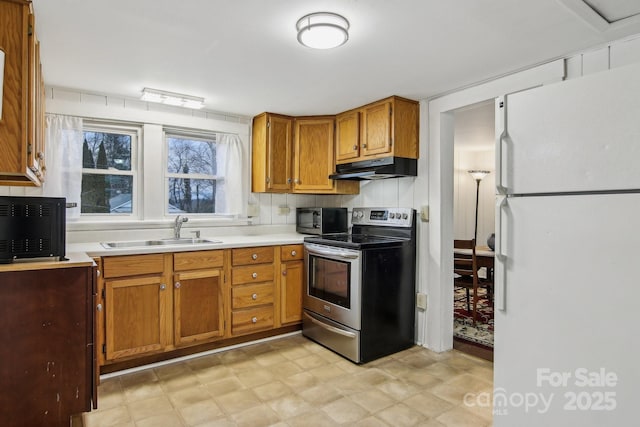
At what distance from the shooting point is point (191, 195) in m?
3.50

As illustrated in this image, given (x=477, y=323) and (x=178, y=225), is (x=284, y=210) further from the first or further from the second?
(x=477, y=323)

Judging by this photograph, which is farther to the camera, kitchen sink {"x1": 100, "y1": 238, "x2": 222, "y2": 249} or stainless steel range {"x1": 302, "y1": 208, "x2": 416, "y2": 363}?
kitchen sink {"x1": 100, "y1": 238, "x2": 222, "y2": 249}

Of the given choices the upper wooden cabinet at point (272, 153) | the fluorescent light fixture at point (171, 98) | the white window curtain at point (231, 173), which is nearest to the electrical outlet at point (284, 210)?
the upper wooden cabinet at point (272, 153)

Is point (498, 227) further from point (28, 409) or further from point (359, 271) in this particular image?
point (28, 409)

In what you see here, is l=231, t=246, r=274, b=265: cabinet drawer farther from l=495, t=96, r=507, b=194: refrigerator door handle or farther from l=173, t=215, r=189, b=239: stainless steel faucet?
l=495, t=96, r=507, b=194: refrigerator door handle

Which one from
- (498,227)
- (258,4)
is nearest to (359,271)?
(498,227)

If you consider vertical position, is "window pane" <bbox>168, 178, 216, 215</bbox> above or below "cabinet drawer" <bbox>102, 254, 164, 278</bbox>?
above

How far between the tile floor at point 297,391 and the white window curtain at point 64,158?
4.70 ft

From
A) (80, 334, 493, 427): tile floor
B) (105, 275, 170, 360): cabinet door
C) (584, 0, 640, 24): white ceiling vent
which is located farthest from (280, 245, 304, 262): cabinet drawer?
(584, 0, 640, 24): white ceiling vent

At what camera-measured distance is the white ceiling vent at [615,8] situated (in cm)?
165

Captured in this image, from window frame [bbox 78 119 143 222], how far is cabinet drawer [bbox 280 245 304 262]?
1.28 meters

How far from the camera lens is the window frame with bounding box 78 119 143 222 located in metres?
3.02

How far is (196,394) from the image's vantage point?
7.48 feet

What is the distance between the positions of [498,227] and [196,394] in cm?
199
